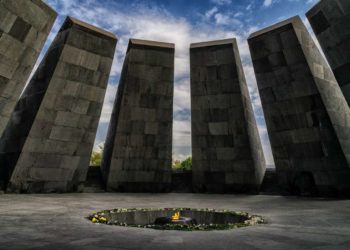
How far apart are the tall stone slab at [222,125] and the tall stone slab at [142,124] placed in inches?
64.8

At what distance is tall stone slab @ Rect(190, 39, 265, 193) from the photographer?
48.8ft

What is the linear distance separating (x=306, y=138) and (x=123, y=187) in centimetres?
1017

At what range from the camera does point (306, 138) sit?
13164 millimetres

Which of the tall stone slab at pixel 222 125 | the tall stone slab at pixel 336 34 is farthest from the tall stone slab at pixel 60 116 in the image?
the tall stone slab at pixel 336 34

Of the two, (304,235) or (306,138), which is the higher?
(306,138)

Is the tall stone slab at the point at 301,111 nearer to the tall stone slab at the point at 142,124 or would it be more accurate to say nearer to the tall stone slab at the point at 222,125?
the tall stone slab at the point at 222,125

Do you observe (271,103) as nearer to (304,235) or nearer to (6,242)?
(304,235)

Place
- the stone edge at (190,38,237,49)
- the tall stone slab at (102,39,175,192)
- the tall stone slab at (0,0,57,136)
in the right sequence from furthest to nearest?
the stone edge at (190,38,237,49), the tall stone slab at (102,39,175,192), the tall stone slab at (0,0,57,136)

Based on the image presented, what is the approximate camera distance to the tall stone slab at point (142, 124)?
15.0 m

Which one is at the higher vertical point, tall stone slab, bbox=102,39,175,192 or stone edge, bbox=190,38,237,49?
stone edge, bbox=190,38,237,49

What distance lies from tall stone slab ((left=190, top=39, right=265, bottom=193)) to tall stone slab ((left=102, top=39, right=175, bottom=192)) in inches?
64.8

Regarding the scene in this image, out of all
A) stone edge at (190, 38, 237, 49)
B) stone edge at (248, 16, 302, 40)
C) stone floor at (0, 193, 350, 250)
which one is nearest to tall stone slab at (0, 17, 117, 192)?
stone edge at (190, 38, 237, 49)

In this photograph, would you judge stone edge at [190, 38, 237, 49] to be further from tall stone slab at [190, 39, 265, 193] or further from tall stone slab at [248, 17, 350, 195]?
tall stone slab at [248, 17, 350, 195]

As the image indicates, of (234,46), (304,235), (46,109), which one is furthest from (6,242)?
(234,46)
